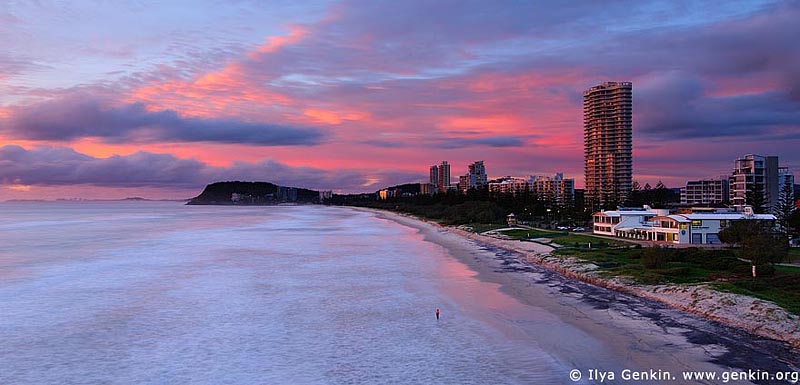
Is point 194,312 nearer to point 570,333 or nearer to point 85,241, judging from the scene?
point 570,333

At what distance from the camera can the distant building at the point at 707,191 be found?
150 m

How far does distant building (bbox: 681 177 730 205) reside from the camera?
15012 centimetres

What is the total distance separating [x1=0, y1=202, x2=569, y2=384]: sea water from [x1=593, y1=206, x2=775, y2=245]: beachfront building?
24.8 m

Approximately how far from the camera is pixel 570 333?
19.8 m

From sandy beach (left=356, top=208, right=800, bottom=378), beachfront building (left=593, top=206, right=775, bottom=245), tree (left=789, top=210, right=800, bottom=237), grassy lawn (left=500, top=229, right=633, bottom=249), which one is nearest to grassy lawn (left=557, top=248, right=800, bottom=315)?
sandy beach (left=356, top=208, right=800, bottom=378)

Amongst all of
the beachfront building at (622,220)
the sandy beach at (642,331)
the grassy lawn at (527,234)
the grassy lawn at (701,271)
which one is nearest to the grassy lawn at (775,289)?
the grassy lawn at (701,271)

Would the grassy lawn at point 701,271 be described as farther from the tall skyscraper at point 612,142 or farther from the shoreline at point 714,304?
the tall skyscraper at point 612,142

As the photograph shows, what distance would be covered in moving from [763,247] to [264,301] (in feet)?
83.6

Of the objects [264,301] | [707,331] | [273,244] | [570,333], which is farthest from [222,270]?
[707,331]

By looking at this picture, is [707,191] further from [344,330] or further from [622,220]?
[344,330]

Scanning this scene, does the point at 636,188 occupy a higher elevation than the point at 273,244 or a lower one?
higher

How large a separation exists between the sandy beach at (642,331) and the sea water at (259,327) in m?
1.73

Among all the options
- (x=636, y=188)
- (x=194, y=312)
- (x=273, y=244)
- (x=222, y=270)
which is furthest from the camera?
(x=636, y=188)

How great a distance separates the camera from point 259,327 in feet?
70.3
